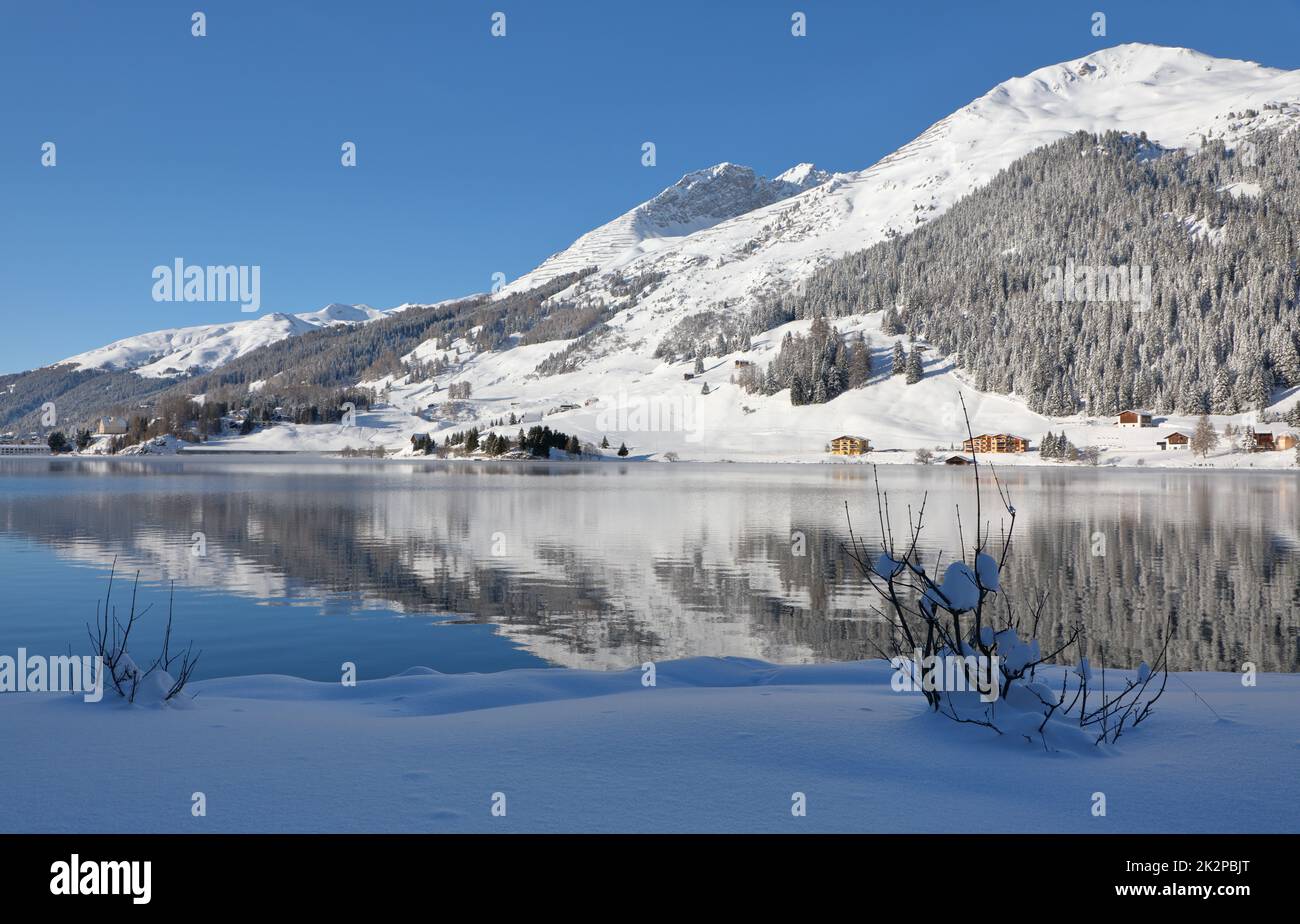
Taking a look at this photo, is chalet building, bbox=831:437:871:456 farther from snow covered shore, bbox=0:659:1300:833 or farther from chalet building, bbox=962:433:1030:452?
snow covered shore, bbox=0:659:1300:833

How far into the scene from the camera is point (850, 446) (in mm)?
154375

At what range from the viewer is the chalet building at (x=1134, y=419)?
14900 centimetres

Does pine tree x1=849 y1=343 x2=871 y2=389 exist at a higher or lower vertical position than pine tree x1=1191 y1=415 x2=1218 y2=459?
higher

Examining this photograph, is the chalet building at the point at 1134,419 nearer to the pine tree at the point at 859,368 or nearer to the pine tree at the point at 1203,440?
the pine tree at the point at 1203,440

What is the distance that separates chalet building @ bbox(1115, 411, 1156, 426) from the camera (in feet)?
489

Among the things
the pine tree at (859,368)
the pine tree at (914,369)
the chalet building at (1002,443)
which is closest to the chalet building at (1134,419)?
the chalet building at (1002,443)

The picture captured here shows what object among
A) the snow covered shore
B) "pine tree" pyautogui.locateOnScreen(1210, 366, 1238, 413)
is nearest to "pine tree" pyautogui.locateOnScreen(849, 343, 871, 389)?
"pine tree" pyautogui.locateOnScreen(1210, 366, 1238, 413)

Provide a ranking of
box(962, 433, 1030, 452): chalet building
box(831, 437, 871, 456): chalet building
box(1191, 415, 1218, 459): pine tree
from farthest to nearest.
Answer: box(831, 437, 871, 456): chalet building, box(962, 433, 1030, 452): chalet building, box(1191, 415, 1218, 459): pine tree

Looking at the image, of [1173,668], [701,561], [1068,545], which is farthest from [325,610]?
[1068,545]

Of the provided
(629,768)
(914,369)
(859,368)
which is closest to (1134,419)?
(914,369)

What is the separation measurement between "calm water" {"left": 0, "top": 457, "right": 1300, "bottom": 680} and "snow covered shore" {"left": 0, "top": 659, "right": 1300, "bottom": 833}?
19.9 ft

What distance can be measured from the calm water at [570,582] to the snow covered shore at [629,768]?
19.9ft

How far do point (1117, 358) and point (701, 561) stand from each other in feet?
553
